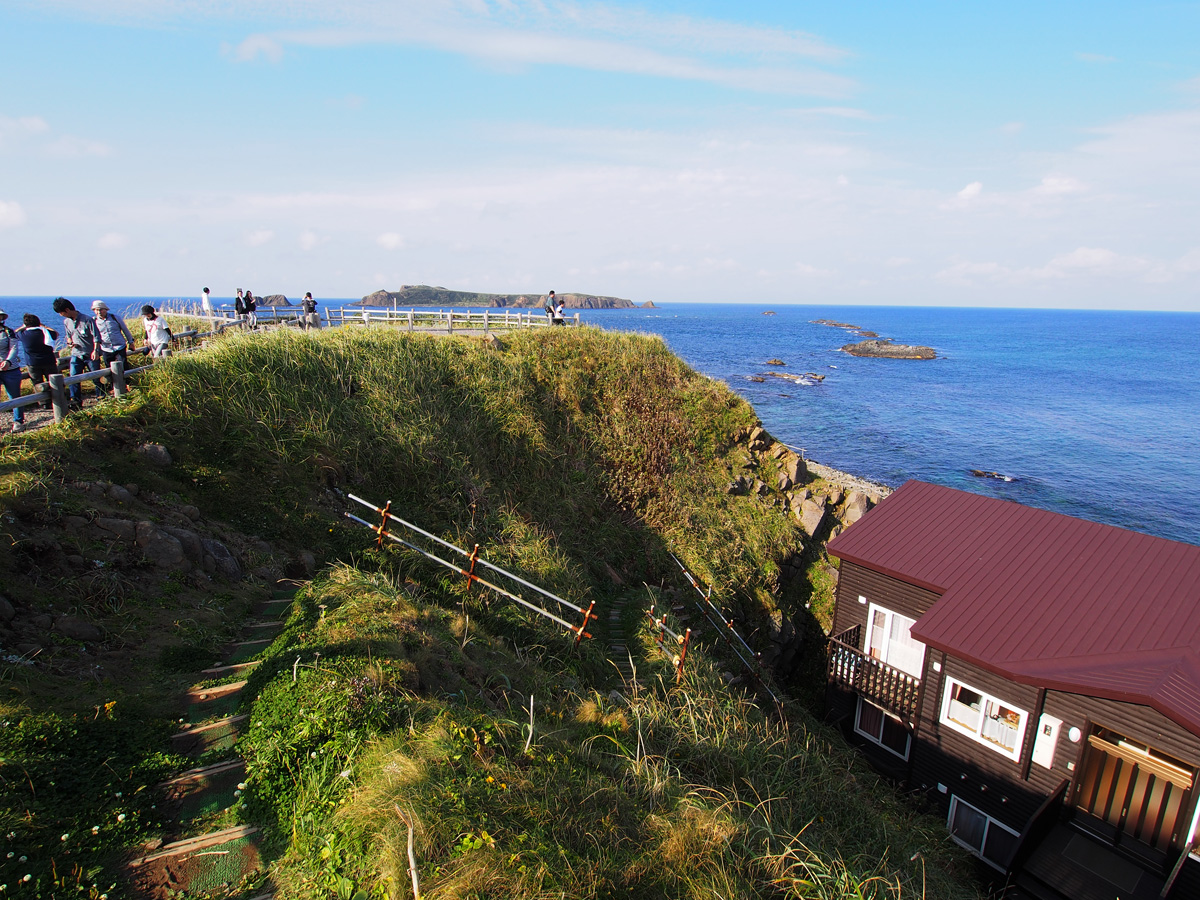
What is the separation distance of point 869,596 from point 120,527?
1583 centimetres

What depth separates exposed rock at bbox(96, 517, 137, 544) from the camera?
8711mm

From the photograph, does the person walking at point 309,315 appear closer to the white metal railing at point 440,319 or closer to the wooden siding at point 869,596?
the white metal railing at point 440,319

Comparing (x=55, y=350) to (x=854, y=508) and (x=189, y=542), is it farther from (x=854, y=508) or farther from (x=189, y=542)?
(x=854, y=508)

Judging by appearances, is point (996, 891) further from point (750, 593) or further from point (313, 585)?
point (313, 585)


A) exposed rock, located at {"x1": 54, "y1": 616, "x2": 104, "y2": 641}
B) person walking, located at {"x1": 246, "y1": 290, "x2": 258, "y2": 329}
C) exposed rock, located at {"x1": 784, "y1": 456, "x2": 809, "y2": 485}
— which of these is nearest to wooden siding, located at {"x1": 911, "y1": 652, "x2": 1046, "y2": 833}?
exposed rock, located at {"x1": 784, "y1": 456, "x2": 809, "y2": 485}

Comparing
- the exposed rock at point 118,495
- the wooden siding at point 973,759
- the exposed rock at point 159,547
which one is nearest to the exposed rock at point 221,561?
the exposed rock at point 159,547

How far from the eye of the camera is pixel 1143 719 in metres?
10.3

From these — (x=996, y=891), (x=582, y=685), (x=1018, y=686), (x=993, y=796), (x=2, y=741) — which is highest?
(x=2, y=741)

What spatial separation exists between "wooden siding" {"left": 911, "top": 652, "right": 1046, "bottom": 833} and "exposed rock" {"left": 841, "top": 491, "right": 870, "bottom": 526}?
31.0 feet

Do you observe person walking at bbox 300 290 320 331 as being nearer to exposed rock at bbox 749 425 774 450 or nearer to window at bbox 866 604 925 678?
exposed rock at bbox 749 425 774 450

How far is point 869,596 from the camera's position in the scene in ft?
51.1

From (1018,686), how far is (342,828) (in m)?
12.8

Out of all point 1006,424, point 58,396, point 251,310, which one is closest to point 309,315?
point 251,310

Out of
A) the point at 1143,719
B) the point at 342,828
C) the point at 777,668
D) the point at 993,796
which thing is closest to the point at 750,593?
the point at 777,668
